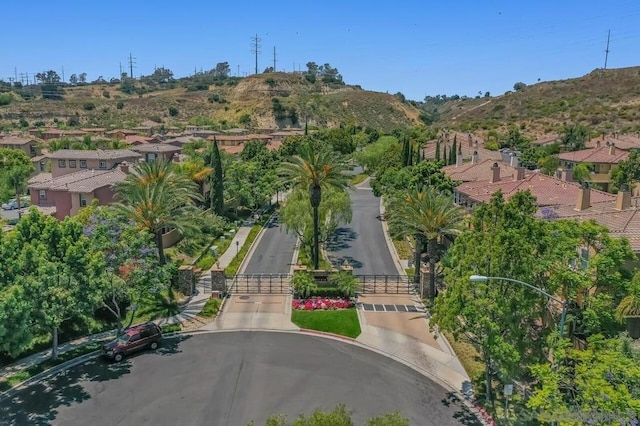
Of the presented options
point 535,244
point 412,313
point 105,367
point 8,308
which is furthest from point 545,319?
point 8,308

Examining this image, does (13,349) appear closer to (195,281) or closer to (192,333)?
(192,333)

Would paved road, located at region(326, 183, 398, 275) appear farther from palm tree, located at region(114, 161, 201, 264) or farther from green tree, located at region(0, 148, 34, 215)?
green tree, located at region(0, 148, 34, 215)

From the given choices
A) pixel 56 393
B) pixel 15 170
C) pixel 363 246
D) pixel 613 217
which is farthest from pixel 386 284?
pixel 15 170

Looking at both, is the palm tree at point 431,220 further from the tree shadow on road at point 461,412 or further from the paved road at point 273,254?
the tree shadow on road at point 461,412

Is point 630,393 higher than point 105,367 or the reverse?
higher

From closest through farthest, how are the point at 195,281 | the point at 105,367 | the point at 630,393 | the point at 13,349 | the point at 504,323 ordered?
the point at 630,393 < the point at 504,323 < the point at 13,349 < the point at 105,367 < the point at 195,281
